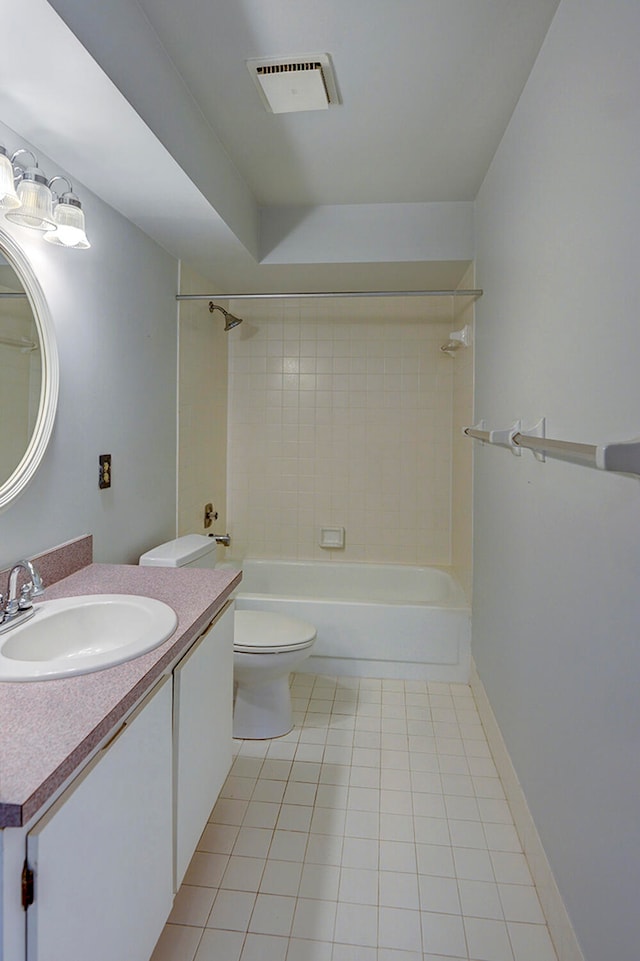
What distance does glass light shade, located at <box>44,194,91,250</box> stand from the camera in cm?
150

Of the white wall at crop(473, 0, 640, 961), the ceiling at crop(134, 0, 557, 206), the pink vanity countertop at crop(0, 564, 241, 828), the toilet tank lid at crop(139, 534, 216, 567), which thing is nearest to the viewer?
the pink vanity countertop at crop(0, 564, 241, 828)

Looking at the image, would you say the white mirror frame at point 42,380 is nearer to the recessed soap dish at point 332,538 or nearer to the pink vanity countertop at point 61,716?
the pink vanity countertop at point 61,716

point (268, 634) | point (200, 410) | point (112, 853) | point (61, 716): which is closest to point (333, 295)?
point (200, 410)

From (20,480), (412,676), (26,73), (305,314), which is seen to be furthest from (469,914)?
(305,314)

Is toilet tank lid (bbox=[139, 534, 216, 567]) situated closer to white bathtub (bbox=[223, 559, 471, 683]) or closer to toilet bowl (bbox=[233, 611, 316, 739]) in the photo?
toilet bowl (bbox=[233, 611, 316, 739])

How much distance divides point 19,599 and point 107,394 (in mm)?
878

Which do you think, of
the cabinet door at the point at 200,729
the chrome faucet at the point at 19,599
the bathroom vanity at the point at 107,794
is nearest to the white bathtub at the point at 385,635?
the cabinet door at the point at 200,729

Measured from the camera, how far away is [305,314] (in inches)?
140

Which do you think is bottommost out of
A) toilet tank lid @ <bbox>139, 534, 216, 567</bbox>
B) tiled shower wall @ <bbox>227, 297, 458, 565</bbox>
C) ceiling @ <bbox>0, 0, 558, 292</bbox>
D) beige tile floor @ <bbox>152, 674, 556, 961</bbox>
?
beige tile floor @ <bbox>152, 674, 556, 961</bbox>

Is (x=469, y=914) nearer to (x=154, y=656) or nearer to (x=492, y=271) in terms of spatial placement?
(x=154, y=656)

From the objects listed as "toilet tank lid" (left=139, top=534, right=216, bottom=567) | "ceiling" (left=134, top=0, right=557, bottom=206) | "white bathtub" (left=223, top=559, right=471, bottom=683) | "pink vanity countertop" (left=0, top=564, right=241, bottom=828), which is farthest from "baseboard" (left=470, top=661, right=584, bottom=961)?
"ceiling" (left=134, top=0, right=557, bottom=206)

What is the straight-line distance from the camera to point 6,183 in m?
1.29

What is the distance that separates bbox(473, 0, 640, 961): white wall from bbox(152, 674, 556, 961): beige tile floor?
8.6 inches

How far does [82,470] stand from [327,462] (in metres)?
1.94
